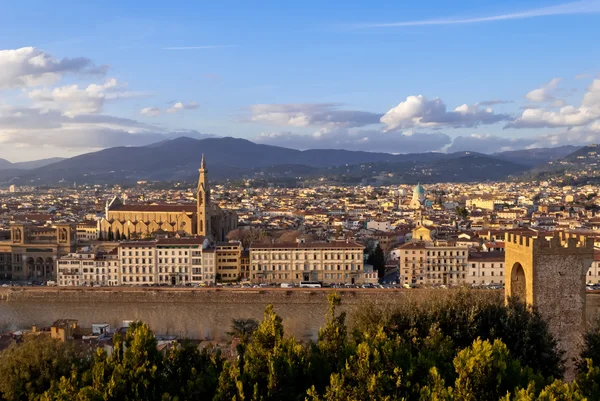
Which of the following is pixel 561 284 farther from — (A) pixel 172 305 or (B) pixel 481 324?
(A) pixel 172 305

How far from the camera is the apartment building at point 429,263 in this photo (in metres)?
30.6

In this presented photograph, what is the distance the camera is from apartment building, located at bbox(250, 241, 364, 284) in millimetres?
31328

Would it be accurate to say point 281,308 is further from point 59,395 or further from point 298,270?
point 59,395

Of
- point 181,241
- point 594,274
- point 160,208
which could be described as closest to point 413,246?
point 594,274

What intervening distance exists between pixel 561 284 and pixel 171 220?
33477 mm

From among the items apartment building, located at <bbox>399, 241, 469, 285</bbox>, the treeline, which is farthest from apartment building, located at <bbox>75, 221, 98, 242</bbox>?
the treeline

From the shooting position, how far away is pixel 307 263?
31.5 meters

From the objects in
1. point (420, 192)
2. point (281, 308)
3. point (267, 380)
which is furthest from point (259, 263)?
point (420, 192)

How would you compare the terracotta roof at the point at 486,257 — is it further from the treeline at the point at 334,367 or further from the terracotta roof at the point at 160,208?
the treeline at the point at 334,367

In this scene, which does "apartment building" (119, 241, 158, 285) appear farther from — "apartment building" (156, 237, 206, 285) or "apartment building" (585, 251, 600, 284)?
"apartment building" (585, 251, 600, 284)

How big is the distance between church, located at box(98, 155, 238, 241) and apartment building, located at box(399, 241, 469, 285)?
13.0 metres

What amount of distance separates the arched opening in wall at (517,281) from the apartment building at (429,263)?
18.4 m

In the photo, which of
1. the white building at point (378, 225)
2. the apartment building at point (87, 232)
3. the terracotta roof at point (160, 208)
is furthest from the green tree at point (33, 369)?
the white building at point (378, 225)

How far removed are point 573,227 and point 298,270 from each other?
2214 cm
